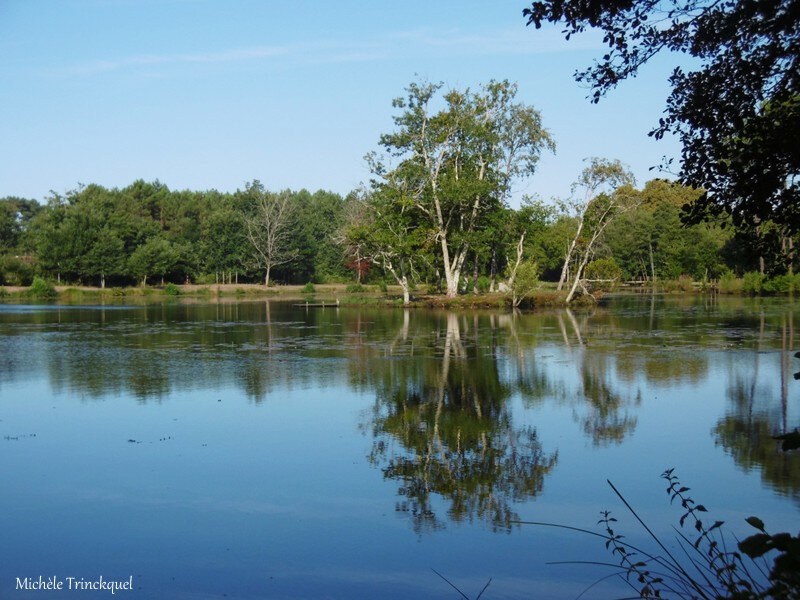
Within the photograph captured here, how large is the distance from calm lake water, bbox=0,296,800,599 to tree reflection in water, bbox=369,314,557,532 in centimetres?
4

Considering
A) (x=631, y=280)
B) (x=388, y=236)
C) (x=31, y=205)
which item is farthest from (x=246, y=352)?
(x=31, y=205)

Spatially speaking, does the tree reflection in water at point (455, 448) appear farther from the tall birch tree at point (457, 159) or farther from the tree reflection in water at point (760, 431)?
the tall birch tree at point (457, 159)

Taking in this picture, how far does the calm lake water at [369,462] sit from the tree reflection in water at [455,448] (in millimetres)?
44

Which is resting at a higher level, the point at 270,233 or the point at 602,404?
the point at 270,233

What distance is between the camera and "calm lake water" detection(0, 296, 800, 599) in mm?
6535

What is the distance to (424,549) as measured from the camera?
6785mm

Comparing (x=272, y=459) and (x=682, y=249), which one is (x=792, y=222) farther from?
(x=682, y=249)

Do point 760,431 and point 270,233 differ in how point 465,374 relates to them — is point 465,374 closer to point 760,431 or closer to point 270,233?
point 760,431

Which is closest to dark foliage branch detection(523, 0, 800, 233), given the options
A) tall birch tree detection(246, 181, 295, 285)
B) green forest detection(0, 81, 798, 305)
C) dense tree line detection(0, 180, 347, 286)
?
green forest detection(0, 81, 798, 305)

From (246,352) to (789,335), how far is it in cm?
1545

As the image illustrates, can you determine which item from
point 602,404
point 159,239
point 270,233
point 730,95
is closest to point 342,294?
point 270,233

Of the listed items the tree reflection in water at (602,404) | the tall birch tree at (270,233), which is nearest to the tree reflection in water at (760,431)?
the tree reflection in water at (602,404)

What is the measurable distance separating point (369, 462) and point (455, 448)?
118 cm

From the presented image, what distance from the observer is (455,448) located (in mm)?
10086
